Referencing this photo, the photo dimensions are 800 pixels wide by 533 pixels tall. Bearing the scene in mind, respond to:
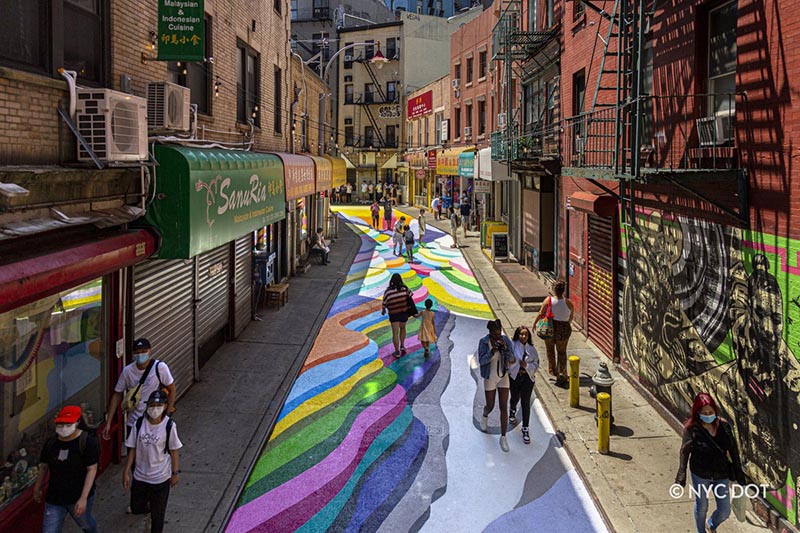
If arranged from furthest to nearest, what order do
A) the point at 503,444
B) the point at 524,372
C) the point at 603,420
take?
the point at 524,372, the point at 503,444, the point at 603,420

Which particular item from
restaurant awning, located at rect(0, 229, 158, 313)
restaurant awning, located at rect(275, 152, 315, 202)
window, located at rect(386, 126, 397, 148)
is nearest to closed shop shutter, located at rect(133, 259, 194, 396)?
restaurant awning, located at rect(0, 229, 158, 313)

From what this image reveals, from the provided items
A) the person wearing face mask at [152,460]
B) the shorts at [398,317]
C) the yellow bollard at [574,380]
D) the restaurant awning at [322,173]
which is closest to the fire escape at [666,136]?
the yellow bollard at [574,380]

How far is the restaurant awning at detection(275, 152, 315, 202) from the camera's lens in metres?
17.4

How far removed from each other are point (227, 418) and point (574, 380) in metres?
5.81

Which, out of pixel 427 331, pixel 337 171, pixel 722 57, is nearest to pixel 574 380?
pixel 427 331

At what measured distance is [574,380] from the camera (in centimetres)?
1079

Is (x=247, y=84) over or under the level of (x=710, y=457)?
over

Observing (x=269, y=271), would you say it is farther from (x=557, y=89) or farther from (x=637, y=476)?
(x=637, y=476)

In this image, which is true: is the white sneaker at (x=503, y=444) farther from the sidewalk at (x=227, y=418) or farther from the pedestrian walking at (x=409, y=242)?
the pedestrian walking at (x=409, y=242)

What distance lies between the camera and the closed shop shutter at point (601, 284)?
13.3 m

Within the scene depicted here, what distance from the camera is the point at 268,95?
60.5ft

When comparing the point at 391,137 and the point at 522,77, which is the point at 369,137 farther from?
the point at 522,77

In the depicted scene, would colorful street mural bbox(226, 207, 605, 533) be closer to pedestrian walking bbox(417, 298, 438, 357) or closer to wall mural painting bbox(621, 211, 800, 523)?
pedestrian walking bbox(417, 298, 438, 357)

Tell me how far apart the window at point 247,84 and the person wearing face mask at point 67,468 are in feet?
35.0
